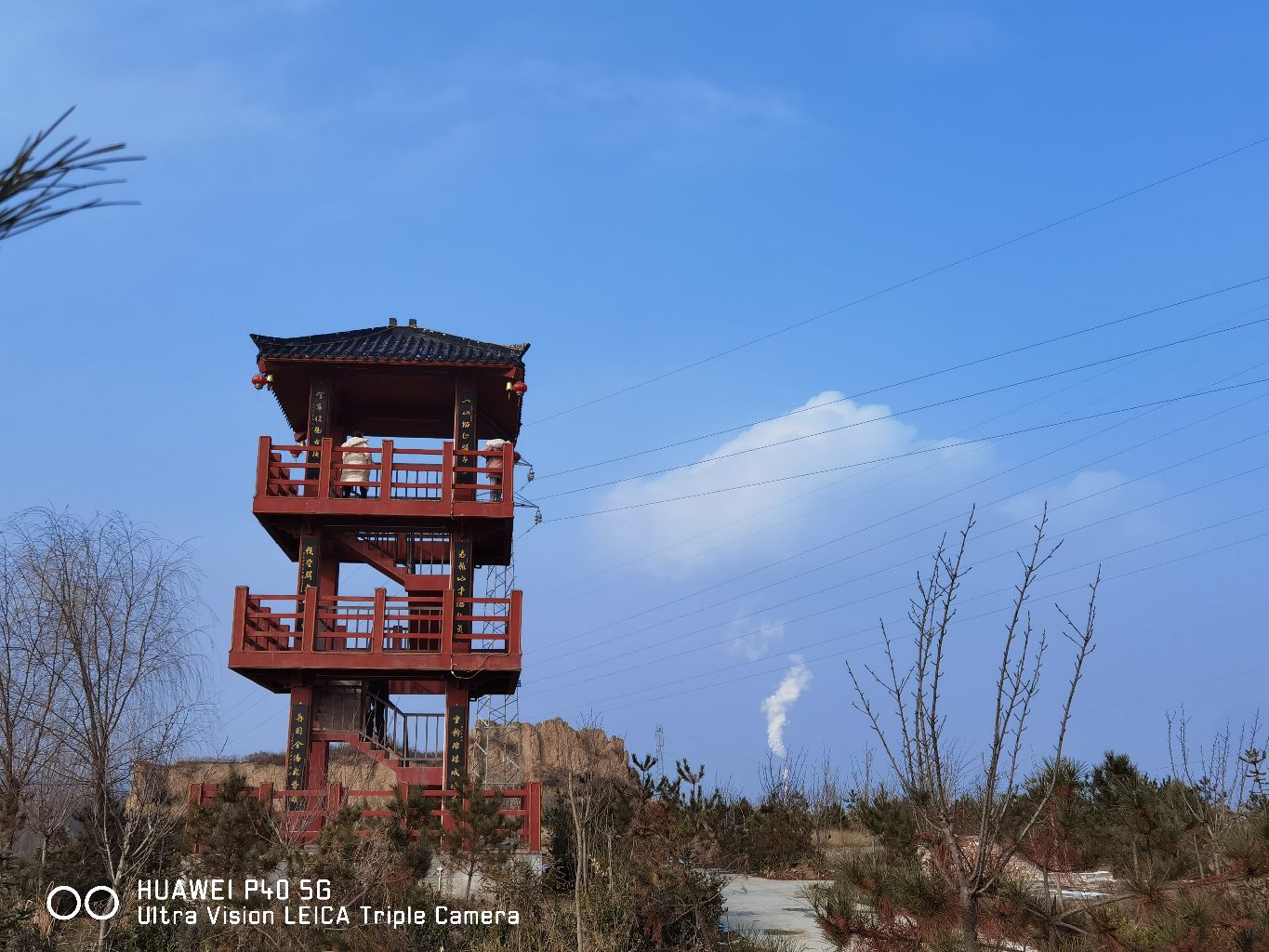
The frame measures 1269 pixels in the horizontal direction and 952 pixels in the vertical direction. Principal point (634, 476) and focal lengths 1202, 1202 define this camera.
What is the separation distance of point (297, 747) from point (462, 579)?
4.11 m

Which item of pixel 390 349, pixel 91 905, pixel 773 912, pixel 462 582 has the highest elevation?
pixel 390 349

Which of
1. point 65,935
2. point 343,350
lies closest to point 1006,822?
point 65,935

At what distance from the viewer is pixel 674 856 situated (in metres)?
14.7

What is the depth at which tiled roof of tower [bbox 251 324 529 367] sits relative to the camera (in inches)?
880

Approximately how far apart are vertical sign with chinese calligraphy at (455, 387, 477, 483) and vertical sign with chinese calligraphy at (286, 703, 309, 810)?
5.03m

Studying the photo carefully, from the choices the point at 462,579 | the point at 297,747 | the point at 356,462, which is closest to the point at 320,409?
the point at 356,462

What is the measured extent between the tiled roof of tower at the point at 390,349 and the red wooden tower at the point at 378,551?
3cm

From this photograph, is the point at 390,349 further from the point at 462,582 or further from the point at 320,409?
the point at 462,582

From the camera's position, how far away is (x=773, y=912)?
17000 millimetres

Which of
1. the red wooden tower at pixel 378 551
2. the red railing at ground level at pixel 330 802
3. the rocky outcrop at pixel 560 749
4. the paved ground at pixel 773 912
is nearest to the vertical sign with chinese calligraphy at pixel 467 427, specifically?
the red wooden tower at pixel 378 551

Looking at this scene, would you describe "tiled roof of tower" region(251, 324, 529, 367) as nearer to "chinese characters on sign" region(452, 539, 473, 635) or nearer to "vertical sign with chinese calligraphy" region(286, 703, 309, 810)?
"chinese characters on sign" region(452, 539, 473, 635)

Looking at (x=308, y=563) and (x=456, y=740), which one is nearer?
(x=456, y=740)

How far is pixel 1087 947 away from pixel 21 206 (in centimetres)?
760

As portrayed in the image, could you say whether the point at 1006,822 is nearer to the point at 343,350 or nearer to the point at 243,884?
the point at 243,884
